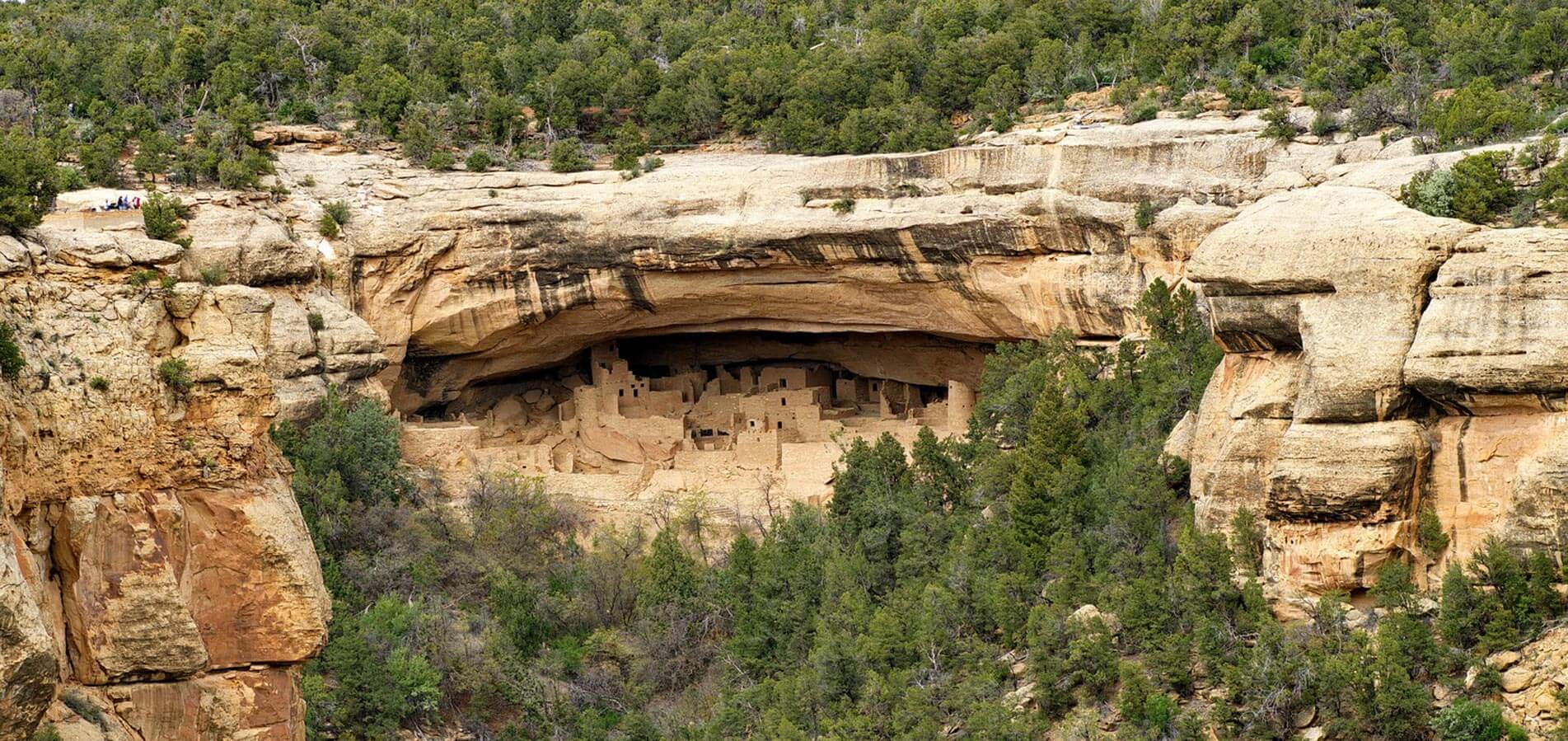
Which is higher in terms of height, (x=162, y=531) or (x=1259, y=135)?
(x=1259, y=135)

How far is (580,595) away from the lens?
35.7 metres

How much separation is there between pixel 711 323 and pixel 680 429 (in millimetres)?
2646

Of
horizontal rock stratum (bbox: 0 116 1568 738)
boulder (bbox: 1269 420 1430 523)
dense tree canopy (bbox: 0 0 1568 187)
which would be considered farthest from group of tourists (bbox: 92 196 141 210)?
boulder (bbox: 1269 420 1430 523)

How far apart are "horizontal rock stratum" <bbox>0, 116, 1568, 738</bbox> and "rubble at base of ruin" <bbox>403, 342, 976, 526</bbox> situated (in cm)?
94

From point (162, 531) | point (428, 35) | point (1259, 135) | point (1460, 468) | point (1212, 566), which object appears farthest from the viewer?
point (428, 35)

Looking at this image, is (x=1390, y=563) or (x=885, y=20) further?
(x=885, y=20)

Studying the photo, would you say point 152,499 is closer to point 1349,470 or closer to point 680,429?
point 1349,470

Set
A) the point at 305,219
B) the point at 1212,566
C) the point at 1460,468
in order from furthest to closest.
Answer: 1. the point at 305,219
2. the point at 1212,566
3. the point at 1460,468

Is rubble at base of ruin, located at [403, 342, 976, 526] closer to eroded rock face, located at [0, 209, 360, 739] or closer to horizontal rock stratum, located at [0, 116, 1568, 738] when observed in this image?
horizontal rock stratum, located at [0, 116, 1568, 738]

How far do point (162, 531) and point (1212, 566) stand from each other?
41.5 ft

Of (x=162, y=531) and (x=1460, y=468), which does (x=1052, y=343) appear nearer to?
(x=1460, y=468)

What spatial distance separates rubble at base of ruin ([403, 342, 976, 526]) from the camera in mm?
38344

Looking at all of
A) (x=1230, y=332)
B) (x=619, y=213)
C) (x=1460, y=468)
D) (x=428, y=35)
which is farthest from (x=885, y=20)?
(x=1460, y=468)

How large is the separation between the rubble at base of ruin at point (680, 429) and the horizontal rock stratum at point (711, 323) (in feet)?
3.08
